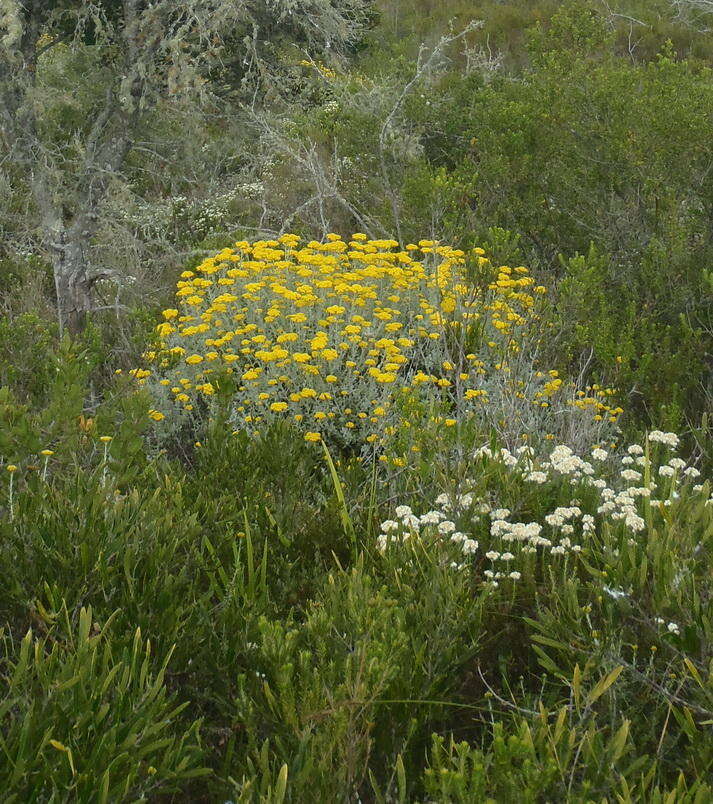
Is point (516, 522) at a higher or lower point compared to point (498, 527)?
lower

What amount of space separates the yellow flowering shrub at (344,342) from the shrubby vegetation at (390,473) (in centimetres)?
3

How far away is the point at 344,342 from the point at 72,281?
3.12 meters

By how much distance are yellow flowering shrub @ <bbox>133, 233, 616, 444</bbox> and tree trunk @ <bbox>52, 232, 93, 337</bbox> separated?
1.64 metres

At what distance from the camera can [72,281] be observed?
6605 mm

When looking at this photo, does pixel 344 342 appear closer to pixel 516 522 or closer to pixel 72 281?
pixel 516 522

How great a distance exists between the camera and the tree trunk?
6555 millimetres

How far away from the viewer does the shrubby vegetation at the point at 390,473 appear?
1.66 m

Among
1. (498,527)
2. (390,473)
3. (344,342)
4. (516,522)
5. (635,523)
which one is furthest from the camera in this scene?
(344,342)

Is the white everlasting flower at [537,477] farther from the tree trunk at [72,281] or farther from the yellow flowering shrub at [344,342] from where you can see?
the tree trunk at [72,281]

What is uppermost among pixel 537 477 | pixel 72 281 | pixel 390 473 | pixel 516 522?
pixel 537 477

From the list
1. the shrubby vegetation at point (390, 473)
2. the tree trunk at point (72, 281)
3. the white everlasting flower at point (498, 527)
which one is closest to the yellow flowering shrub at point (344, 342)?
the shrubby vegetation at point (390, 473)

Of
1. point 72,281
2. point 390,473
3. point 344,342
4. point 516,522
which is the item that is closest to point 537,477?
point 516,522

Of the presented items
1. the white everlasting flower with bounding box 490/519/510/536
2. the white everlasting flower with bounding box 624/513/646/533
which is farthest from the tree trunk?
the white everlasting flower with bounding box 624/513/646/533

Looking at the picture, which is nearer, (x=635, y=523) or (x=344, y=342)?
(x=635, y=523)
